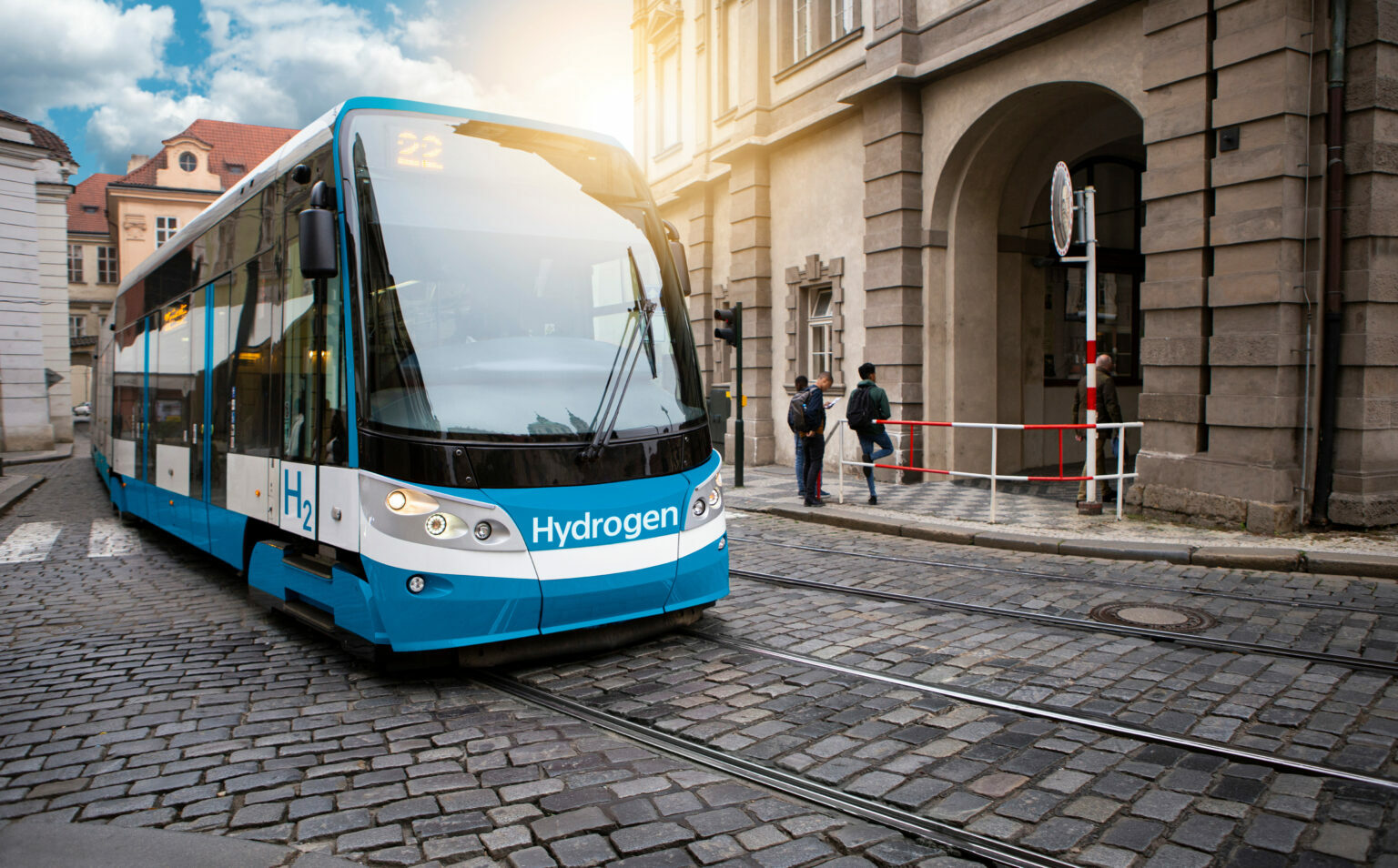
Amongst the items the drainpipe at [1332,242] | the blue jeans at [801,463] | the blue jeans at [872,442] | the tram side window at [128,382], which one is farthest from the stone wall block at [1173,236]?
the tram side window at [128,382]

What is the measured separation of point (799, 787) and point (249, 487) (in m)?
4.67

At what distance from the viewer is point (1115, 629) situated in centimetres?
579

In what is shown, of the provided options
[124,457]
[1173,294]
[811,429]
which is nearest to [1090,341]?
[1173,294]

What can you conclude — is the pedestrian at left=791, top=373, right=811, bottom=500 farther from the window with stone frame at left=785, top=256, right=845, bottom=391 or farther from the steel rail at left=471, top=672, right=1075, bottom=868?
the steel rail at left=471, top=672, right=1075, bottom=868

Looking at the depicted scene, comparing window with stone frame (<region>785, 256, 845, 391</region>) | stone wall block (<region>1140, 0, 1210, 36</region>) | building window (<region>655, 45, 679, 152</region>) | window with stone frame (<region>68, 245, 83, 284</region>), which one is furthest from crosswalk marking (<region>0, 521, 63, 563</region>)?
window with stone frame (<region>68, 245, 83, 284</region>)

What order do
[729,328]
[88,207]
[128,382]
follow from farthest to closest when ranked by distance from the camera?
[88,207], [128,382], [729,328]

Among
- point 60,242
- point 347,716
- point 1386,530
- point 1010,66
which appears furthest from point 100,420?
point 60,242

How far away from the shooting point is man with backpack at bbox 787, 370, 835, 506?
11938 mm

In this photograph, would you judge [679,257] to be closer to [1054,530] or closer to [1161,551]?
[1161,551]

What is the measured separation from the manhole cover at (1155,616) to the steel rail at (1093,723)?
1867mm

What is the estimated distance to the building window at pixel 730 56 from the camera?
18844 mm

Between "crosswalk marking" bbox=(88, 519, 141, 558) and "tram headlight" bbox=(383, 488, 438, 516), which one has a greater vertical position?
"tram headlight" bbox=(383, 488, 438, 516)

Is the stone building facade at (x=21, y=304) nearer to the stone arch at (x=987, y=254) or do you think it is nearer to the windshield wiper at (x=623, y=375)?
the stone arch at (x=987, y=254)

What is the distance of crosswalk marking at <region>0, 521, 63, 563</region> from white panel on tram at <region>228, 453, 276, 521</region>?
3.97 m
